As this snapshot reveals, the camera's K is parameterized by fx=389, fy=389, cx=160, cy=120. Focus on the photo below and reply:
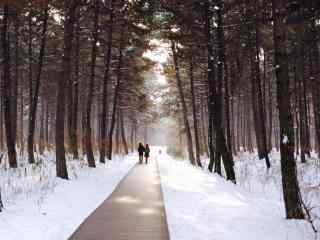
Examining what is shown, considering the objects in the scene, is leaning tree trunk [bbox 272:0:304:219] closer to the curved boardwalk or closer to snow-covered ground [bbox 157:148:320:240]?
snow-covered ground [bbox 157:148:320:240]

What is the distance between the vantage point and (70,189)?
13195 mm

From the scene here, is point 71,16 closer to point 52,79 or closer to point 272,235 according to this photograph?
point 272,235

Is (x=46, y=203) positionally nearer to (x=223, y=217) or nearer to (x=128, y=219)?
(x=128, y=219)

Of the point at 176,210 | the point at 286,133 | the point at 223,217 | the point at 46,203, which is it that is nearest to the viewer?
the point at 286,133

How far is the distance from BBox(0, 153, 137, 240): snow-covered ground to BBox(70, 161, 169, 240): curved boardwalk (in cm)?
32

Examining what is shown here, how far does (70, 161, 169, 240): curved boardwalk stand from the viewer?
7633 millimetres

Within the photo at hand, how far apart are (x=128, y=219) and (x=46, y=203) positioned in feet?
8.69

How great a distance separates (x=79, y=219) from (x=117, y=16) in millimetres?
16626

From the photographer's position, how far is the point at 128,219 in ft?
29.9

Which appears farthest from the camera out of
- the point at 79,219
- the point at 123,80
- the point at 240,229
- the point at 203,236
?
the point at 123,80

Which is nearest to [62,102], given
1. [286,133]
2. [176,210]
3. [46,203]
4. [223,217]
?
[46,203]

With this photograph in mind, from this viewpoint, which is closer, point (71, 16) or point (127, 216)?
point (127, 216)

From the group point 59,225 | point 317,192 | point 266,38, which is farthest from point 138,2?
point 59,225

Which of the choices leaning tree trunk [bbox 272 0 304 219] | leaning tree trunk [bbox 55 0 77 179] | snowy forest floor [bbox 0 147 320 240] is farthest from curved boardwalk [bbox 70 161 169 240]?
leaning tree trunk [bbox 55 0 77 179]
